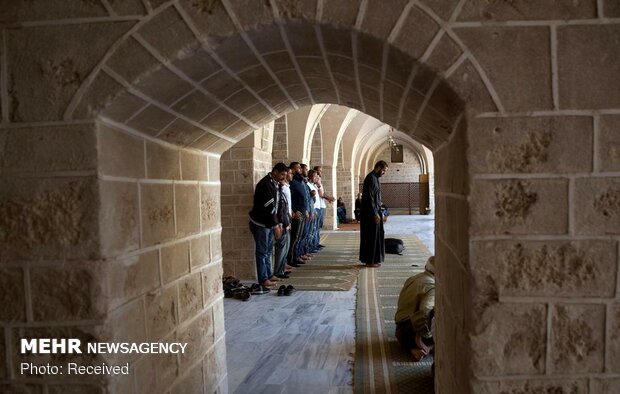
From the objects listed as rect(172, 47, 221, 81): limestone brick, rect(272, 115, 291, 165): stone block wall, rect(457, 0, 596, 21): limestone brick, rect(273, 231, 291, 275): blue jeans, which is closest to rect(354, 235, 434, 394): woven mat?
rect(273, 231, 291, 275): blue jeans

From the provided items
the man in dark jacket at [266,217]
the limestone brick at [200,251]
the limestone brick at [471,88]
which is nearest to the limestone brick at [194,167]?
the limestone brick at [200,251]

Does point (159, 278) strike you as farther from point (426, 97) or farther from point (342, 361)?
point (342, 361)

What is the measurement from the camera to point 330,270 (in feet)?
21.5

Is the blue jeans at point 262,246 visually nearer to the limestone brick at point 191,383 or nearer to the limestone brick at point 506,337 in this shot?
the limestone brick at point 191,383

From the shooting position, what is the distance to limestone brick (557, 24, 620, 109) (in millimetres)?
1294

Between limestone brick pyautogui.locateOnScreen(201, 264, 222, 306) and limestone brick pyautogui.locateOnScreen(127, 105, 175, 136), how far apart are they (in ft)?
2.84

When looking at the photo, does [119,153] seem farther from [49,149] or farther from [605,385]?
[605,385]

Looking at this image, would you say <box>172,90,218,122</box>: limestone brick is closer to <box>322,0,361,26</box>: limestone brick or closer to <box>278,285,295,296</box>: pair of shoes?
A: <box>322,0,361,26</box>: limestone brick

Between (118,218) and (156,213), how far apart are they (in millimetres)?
295

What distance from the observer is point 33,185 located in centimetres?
146

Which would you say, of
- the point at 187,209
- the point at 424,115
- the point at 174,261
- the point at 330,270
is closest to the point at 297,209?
the point at 330,270

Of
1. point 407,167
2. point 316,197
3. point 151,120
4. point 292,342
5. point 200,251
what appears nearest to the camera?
point 151,120

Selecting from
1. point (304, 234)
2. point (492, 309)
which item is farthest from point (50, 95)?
point (304, 234)

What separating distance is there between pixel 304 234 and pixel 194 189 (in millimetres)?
5279
